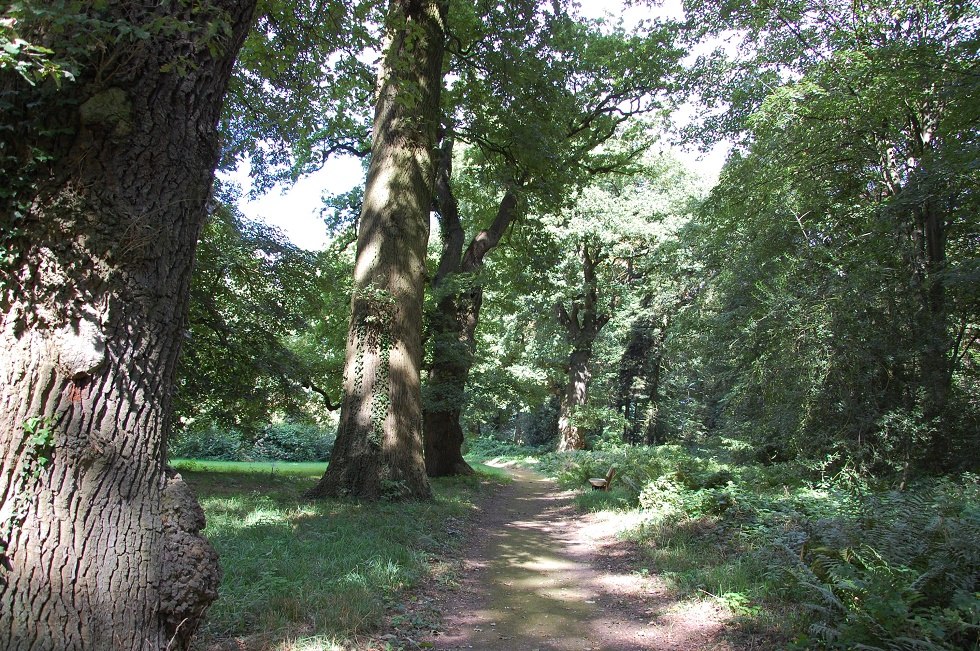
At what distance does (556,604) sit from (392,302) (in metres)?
5.66

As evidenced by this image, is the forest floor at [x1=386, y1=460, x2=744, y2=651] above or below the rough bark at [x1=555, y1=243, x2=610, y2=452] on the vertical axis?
below

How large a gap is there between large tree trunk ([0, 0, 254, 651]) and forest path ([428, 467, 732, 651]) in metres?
2.42

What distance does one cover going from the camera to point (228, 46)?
337cm

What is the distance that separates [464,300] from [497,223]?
7.67ft

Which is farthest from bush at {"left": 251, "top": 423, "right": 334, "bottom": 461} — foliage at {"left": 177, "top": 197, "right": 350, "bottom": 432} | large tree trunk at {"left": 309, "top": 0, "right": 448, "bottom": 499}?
large tree trunk at {"left": 309, "top": 0, "right": 448, "bottom": 499}

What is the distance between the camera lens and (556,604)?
569cm

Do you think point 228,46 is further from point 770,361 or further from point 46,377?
point 770,361

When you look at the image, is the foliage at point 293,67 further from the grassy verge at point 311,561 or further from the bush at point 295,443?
the bush at point 295,443

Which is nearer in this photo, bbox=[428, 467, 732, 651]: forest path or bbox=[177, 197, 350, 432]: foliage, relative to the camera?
bbox=[428, 467, 732, 651]: forest path

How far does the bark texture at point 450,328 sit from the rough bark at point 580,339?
11.6m

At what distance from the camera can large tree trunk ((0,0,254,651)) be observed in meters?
2.61

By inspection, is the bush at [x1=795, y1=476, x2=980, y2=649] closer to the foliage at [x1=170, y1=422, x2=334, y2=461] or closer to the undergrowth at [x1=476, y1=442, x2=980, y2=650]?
the undergrowth at [x1=476, y1=442, x2=980, y2=650]

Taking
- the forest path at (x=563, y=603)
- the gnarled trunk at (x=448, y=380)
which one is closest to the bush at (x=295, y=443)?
the gnarled trunk at (x=448, y=380)

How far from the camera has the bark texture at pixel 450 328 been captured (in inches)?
547
